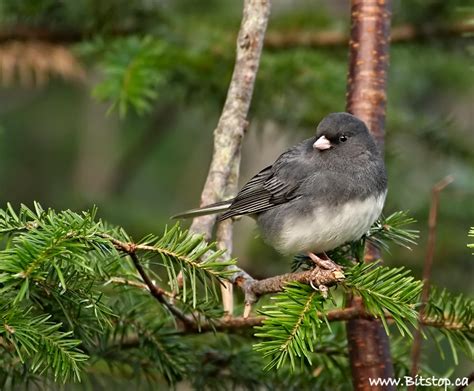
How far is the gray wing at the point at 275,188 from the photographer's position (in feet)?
8.41

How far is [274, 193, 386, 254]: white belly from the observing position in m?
2.15

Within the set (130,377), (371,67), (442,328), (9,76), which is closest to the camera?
(442,328)

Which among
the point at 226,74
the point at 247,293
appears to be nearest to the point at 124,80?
the point at 226,74

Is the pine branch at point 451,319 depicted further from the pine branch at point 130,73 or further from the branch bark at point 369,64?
the pine branch at point 130,73

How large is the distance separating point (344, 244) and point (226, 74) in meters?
0.91

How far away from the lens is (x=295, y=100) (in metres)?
3.01

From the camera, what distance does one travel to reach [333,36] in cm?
302

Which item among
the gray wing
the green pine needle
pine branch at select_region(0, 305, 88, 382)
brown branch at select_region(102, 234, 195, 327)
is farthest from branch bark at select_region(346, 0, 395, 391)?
pine branch at select_region(0, 305, 88, 382)

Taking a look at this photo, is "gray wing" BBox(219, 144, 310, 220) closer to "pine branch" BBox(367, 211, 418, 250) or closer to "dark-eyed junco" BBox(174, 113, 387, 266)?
"dark-eyed junco" BBox(174, 113, 387, 266)

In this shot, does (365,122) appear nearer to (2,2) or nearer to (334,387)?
(334,387)

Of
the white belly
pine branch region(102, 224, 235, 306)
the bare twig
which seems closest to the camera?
pine branch region(102, 224, 235, 306)

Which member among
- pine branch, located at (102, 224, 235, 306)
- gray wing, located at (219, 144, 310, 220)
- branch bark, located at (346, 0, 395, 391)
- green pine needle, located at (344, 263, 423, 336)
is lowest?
green pine needle, located at (344, 263, 423, 336)

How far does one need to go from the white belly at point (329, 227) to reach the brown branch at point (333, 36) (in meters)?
0.88

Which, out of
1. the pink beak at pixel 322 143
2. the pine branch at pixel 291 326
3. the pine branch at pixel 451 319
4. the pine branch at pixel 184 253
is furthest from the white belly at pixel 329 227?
the pine branch at pixel 184 253
